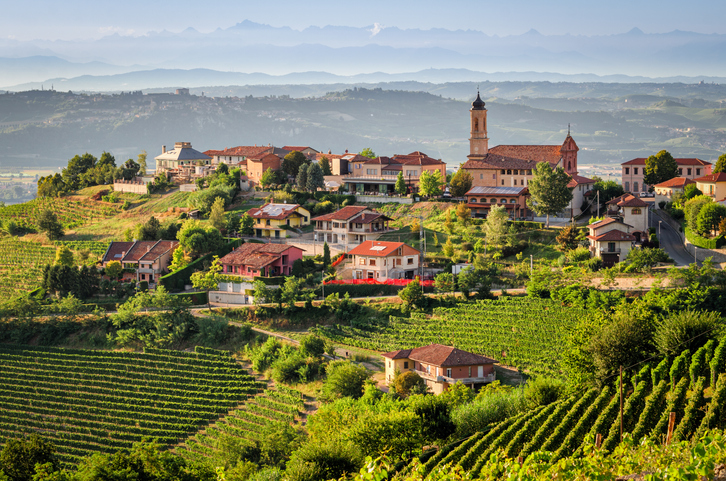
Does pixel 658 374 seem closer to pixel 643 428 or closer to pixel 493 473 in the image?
pixel 643 428

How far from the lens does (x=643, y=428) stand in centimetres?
2672

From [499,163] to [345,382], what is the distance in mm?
35650

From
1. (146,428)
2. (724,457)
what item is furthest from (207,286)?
(724,457)

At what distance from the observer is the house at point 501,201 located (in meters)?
66.6

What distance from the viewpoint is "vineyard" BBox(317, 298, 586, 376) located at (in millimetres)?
44062

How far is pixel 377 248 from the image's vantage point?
2306 inches

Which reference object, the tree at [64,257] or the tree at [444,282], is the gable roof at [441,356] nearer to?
the tree at [444,282]

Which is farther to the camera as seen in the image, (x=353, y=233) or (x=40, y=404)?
(x=353, y=233)

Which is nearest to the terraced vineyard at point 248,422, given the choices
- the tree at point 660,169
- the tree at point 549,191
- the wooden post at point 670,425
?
the wooden post at point 670,425

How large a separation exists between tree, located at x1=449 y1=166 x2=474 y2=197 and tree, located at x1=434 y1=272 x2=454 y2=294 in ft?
62.7

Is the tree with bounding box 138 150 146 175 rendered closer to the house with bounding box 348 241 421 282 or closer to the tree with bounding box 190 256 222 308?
the tree with bounding box 190 256 222 308

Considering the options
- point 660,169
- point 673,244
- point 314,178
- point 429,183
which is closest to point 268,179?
point 314,178

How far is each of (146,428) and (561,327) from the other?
2405cm

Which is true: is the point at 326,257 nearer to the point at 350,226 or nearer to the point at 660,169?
the point at 350,226
